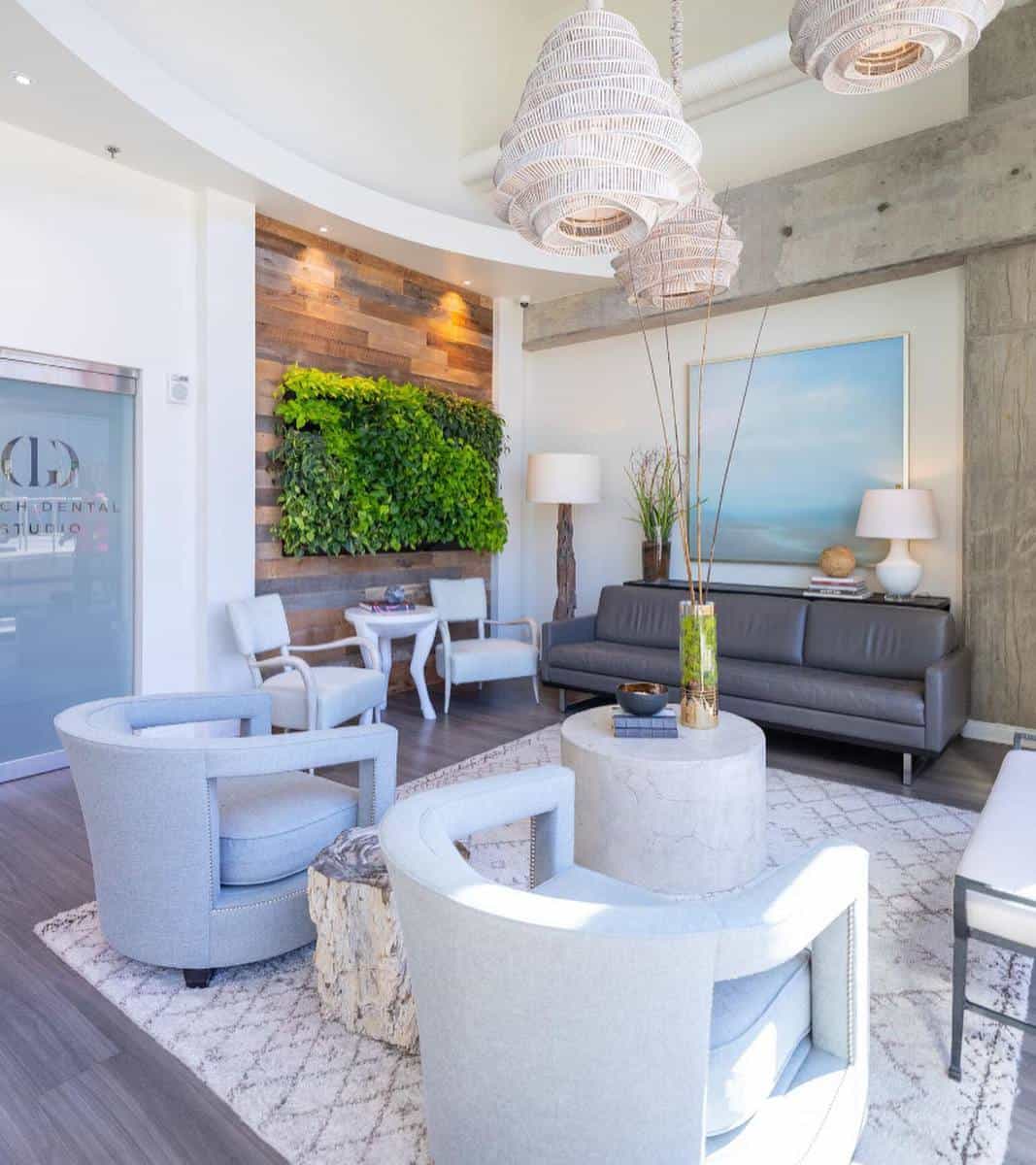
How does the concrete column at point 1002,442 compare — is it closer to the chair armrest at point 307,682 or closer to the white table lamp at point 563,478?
the white table lamp at point 563,478

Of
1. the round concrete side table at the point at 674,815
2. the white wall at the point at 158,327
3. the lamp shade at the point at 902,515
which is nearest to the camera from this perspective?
the round concrete side table at the point at 674,815

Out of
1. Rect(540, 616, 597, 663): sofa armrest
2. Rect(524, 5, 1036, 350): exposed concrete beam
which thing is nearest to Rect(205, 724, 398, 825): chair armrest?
Rect(540, 616, 597, 663): sofa armrest

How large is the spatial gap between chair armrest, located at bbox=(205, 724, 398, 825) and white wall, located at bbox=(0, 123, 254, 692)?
2.73 meters

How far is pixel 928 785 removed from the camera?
3918 mm

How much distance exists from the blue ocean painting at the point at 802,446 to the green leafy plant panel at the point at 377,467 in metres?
1.78

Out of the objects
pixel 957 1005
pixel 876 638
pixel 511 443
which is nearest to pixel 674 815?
pixel 957 1005

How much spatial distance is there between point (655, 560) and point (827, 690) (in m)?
1.94

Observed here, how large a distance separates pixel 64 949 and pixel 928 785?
3.78 metres

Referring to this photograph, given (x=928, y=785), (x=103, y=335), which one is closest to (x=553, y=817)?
(x=928, y=785)

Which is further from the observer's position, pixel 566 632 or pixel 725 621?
pixel 566 632

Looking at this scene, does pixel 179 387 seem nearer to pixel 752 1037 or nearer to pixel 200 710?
pixel 200 710

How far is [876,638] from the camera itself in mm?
4590

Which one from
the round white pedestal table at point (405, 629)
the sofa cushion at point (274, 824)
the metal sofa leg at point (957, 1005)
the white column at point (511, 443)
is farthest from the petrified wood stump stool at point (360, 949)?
the white column at point (511, 443)

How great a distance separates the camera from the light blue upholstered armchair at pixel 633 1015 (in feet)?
3.42
